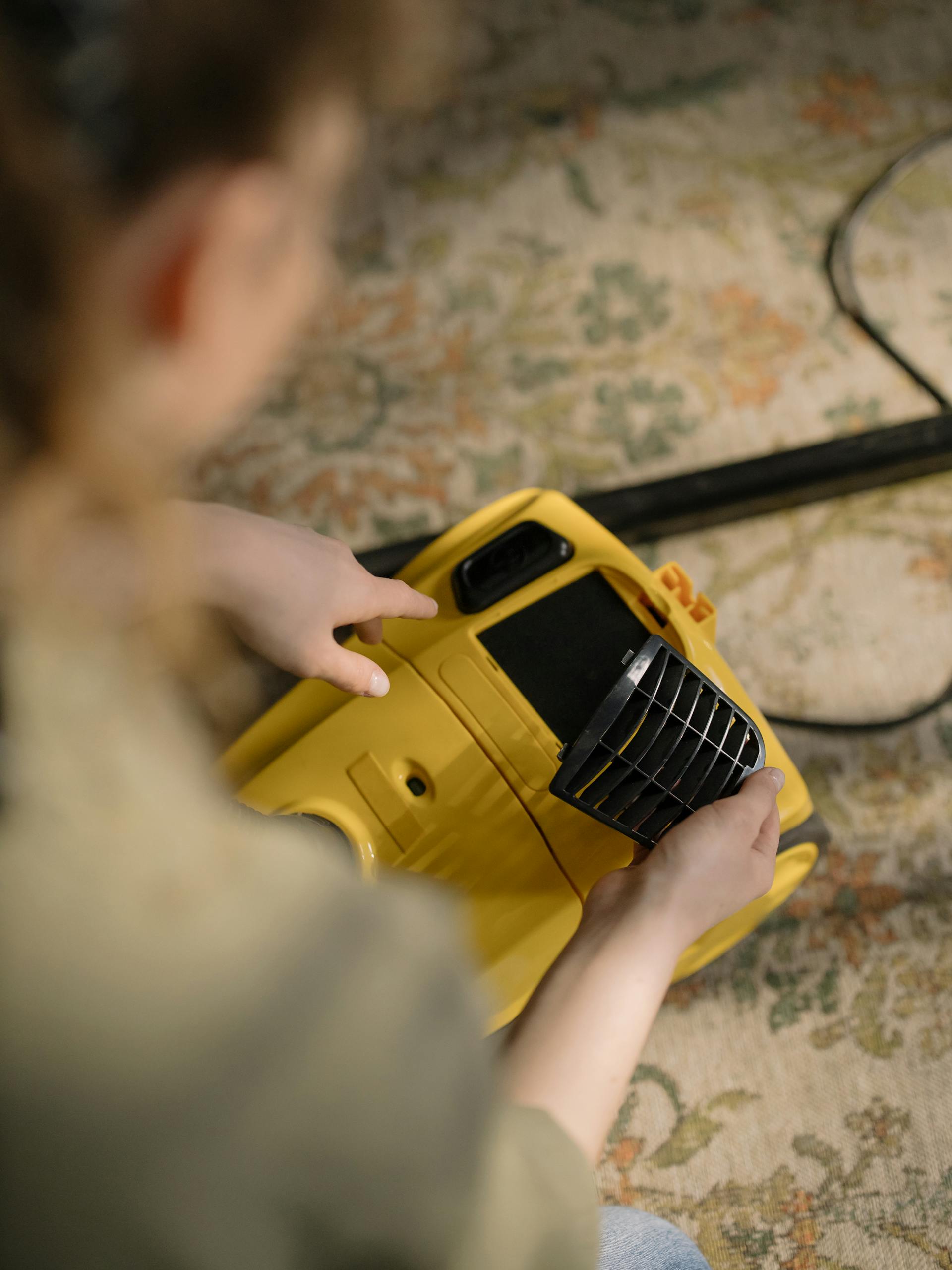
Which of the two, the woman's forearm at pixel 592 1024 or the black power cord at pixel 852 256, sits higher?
the woman's forearm at pixel 592 1024

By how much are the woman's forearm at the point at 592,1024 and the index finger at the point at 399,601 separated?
222mm

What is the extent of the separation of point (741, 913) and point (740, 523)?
388 millimetres

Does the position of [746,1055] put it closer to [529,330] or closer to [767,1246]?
[767,1246]

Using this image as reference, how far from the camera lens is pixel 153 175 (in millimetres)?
218

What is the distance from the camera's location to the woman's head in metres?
0.20

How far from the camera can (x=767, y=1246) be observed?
657 millimetres

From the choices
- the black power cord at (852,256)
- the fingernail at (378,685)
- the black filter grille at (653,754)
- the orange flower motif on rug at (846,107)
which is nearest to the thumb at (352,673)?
the fingernail at (378,685)

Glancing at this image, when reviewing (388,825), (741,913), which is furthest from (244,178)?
(741,913)

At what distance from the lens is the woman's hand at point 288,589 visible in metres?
0.49

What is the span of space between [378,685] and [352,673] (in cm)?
2

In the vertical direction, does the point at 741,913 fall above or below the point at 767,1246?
above

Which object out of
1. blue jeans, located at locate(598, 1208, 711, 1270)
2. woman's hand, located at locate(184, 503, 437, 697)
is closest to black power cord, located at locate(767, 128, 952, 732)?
woman's hand, located at locate(184, 503, 437, 697)

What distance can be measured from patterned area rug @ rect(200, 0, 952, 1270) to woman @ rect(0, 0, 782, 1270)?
43cm

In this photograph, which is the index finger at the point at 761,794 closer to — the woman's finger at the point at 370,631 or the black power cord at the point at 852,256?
the woman's finger at the point at 370,631
